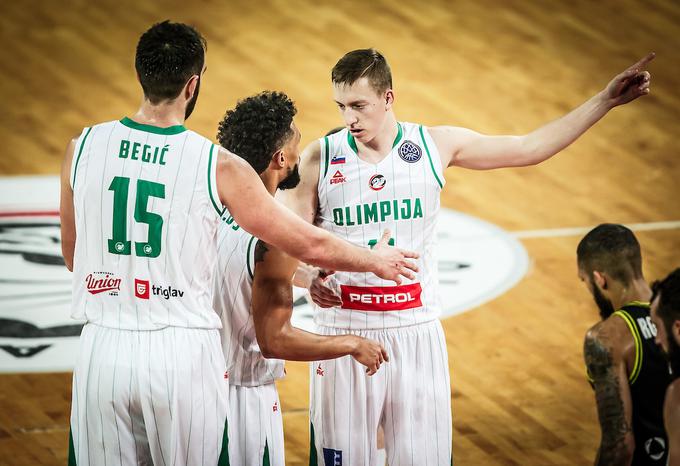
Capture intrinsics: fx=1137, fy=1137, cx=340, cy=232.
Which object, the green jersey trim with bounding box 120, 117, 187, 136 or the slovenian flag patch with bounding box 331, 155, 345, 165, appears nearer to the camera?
the green jersey trim with bounding box 120, 117, 187, 136

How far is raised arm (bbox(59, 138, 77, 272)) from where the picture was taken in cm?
415

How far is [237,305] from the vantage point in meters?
4.58

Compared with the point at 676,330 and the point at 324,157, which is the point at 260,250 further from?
the point at 676,330

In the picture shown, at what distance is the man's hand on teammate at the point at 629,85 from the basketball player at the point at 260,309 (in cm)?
140

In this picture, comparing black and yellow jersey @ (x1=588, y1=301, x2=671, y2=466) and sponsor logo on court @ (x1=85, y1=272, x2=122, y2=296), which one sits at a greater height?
sponsor logo on court @ (x1=85, y1=272, x2=122, y2=296)

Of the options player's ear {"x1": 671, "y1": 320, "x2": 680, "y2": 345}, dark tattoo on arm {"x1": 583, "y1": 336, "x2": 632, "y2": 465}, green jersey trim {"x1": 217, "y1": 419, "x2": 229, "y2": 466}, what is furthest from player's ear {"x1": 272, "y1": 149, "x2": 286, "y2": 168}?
player's ear {"x1": 671, "y1": 320, "x2": 680, "y2": 345}

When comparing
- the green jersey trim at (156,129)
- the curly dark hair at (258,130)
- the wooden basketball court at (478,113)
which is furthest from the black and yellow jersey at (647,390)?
the wooden basketball court at (478,113)

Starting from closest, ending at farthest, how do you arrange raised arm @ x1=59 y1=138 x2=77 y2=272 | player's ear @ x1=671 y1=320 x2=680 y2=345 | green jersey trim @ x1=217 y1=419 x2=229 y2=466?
player's ear @ x1=671 y1=320 x2=680 y2=345
raised arm @ x1=59 y1=138 x2=77 y2=272
green jersey trim @ x1=217 y1=419 x2=229 y2=466

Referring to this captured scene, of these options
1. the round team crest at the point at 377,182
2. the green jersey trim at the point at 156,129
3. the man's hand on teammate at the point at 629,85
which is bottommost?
the round team crest at the point at 377,182

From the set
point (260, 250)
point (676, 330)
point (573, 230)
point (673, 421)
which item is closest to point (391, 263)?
point (260, 250)

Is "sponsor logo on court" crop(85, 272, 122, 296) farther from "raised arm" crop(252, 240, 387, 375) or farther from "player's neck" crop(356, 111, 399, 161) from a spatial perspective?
"player's neck" crop(356, 111, 399, 161)

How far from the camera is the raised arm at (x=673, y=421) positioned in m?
3.63

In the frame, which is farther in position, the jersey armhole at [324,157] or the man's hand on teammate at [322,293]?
the jersey armhole at [324,157]

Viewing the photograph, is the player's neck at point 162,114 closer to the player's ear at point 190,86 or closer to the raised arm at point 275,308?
the player's ear at point 190,86
